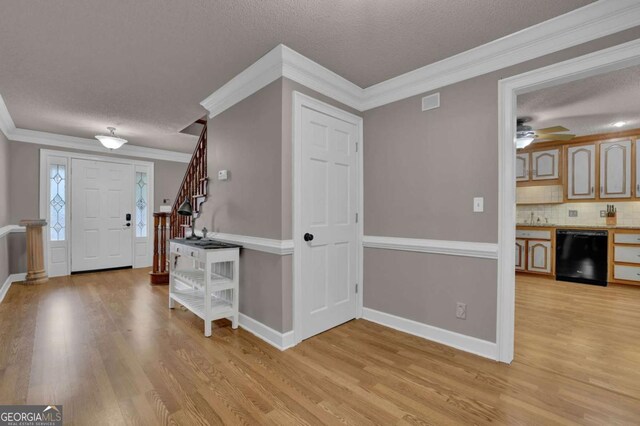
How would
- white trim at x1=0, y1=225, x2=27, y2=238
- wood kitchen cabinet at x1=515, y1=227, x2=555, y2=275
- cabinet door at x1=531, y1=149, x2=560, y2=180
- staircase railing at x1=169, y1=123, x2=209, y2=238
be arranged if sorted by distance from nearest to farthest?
staircase railing at x1=169, y1=123, x2=209, y2=238
white trim at x1=0, y1=225, x2=27, y2=238
wood kitchen cabinet at x1=515, y1=227, x2=555, y2=275
cabinet door at x1=531, y1=149, x2=560, y2=180

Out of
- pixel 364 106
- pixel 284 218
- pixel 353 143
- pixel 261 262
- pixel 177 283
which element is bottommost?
pixel 177 283

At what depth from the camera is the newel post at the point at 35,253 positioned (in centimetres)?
480

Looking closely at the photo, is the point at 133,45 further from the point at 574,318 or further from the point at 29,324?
the point at 574,318

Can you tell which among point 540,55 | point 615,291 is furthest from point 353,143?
point 615,291

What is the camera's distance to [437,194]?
272 cm

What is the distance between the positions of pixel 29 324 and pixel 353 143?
3.83 meters

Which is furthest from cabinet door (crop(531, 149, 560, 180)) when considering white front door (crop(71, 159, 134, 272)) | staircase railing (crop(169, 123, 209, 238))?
white front door (crop(71, 159, 134, 272))

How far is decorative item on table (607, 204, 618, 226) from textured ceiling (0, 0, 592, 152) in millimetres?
4577

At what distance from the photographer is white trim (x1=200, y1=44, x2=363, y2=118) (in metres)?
2.53

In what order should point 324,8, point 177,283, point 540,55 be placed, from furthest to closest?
point 177,283
point 540,55
point 324,8

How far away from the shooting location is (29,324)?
305 cm

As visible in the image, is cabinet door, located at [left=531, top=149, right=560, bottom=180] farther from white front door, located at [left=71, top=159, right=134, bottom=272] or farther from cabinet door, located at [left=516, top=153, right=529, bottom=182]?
Result: white front door, located at [left=71, top=159, right=134, bottom=272]

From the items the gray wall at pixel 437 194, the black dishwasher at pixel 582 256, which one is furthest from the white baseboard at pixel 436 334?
the black dishwasher at pixel 582 256

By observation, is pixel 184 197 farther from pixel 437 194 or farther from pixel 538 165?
pixel 538 165
